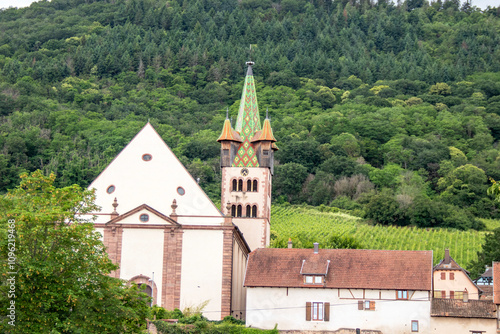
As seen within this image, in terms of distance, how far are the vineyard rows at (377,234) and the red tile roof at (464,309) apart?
2707 cm

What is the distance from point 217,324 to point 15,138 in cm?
7873

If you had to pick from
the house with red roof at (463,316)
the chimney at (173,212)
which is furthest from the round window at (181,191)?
the house with red roof at (463,316)

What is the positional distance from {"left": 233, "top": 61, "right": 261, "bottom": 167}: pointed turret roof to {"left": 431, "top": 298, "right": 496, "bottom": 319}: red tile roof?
19.7 metres

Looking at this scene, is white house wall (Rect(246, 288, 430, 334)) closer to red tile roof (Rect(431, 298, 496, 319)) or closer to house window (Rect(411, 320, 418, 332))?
house window (Rect(411, 320, 418, 332))

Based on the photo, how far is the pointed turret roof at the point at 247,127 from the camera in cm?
7104

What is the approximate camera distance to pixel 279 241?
78562 millimetres

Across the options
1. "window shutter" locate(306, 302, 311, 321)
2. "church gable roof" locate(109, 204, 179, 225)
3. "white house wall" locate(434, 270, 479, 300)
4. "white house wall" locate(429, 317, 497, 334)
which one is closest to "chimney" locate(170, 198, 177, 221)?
"church gable roof" locate(109, 204, 179, 225)

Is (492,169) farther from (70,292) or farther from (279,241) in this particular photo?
(70,292)

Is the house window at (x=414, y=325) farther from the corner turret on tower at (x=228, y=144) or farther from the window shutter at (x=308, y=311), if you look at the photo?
the corner turret on tower at (x=228, y=144)

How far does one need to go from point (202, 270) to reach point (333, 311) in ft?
28.3

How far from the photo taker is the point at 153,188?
197ft

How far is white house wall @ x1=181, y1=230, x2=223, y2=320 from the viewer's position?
58.8 m

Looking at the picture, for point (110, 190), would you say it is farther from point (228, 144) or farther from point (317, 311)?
point (317, 311)

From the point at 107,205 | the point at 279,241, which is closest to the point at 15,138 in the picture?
the point at 279,241
